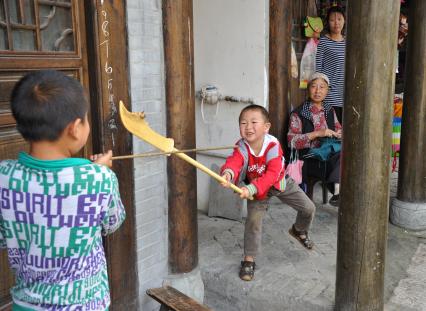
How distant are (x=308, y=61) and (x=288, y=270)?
2.68 metres

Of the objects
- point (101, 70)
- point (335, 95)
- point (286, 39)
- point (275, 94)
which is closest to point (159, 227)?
point (101, 70)

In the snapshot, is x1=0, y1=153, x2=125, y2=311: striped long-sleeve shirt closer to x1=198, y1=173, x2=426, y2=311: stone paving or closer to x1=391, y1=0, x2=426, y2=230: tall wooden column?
x1=198, y1=173, x2=426, y2=311: stone paving

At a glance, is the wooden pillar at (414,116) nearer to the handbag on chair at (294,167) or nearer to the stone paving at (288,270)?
the stone paving at (288,270)

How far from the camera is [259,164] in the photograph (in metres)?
3.52

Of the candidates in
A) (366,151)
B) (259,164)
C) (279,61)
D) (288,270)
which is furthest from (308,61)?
(366,151)

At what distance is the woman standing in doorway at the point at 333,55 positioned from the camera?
5332 mm

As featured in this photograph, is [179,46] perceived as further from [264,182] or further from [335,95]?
[335,95]

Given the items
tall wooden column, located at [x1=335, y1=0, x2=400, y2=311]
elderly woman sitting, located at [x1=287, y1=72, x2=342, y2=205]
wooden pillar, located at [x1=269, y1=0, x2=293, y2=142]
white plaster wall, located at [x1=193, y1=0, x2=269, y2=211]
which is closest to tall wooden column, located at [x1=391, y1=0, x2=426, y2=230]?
elderly woman sitting, located at [x1=287, y1=72, x2=342, y2=205]

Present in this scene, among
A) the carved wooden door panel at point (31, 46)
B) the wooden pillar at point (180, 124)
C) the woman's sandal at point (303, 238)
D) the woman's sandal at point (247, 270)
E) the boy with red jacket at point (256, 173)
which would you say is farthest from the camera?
the woman's sandal at point (303, 238)

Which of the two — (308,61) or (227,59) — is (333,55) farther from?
(227,59)

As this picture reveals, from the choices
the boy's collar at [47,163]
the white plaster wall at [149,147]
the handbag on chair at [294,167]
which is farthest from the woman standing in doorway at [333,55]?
the boy's collar at [47,163]

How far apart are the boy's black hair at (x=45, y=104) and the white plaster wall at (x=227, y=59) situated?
10.8 feet

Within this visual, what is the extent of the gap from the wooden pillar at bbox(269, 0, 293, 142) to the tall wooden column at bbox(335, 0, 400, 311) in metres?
2.03

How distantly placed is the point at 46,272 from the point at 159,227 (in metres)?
1.51
